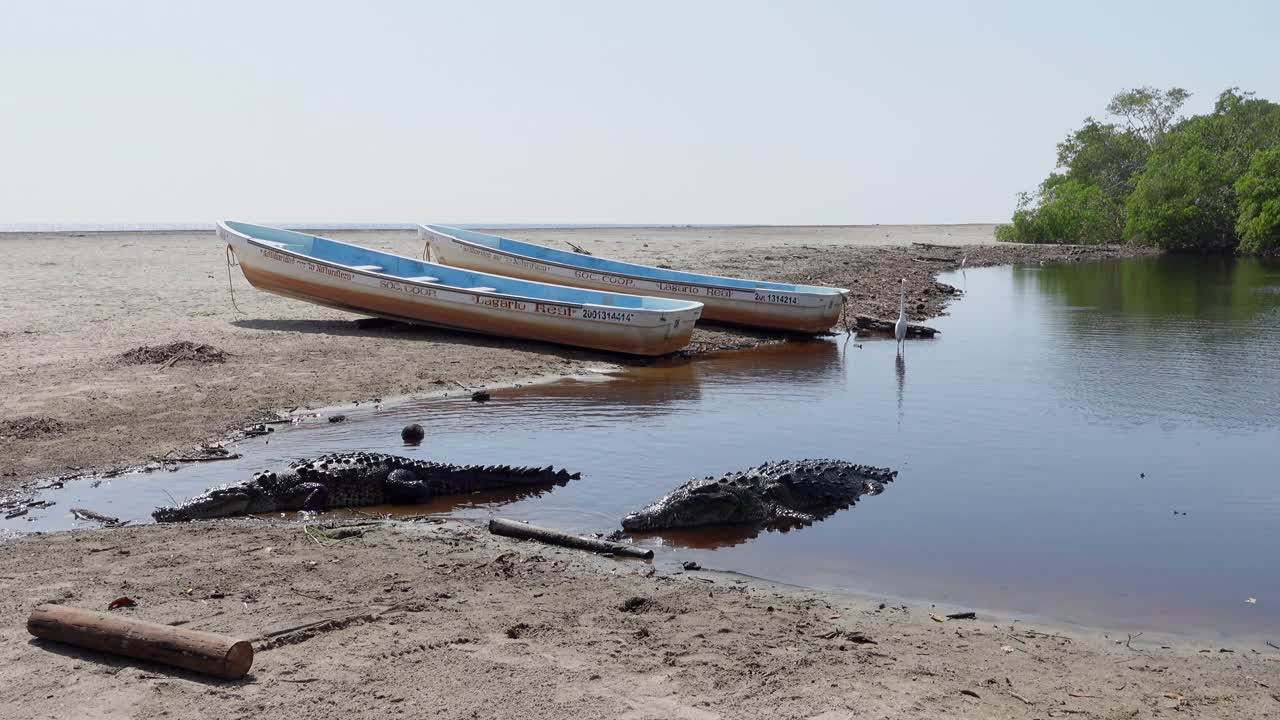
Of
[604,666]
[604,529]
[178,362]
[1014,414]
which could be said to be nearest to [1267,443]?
[1014,414]

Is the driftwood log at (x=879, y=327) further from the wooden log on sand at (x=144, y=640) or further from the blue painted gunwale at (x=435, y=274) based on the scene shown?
the wooden log on sand at (x=144, y=640)

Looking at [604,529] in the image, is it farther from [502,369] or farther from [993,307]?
[993,307]

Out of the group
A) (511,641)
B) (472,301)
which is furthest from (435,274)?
(511,641)

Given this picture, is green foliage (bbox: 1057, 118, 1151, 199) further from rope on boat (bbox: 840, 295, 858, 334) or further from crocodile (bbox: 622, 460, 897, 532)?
crocodile (bbox: 622, 460, 897, 532)

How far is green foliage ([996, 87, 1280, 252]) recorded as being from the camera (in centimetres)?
4412

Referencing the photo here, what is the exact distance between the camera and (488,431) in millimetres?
11500

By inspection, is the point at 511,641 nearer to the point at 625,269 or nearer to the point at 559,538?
the point at 559,538

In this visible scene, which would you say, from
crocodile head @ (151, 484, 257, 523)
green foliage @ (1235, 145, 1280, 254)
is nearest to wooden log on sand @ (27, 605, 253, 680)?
crocodile head @ (151, 484, 257, 523)

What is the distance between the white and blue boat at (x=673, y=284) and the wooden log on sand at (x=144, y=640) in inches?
606

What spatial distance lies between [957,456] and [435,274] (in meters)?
11.6

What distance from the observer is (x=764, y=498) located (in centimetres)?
853

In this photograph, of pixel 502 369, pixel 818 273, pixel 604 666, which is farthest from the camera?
pixel 818 273

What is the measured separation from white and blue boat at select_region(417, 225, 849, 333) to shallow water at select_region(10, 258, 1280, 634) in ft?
2.36

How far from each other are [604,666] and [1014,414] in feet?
30.3
